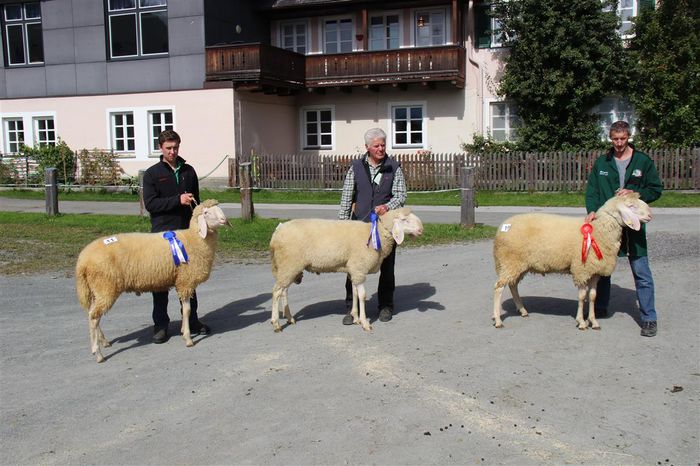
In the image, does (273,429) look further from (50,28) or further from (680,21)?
(50,28)

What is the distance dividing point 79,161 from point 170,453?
27103 mm

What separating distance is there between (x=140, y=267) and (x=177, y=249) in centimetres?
41

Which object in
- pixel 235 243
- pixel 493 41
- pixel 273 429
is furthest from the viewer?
pixel 493 41

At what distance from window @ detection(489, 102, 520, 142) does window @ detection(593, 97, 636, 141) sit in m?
3.19

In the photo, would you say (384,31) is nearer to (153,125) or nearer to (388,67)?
(388,67)

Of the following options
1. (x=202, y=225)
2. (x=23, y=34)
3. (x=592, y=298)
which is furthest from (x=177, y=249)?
(x=23, y=34)

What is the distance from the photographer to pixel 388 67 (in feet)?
90.9

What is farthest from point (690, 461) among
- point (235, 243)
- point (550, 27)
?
point (550, 27)

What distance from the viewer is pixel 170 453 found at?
4.49 meters

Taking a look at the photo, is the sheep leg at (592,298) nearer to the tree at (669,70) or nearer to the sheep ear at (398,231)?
the sheep ear at (398,231)

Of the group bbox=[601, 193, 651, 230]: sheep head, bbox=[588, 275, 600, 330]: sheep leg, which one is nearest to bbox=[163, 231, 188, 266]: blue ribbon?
bbox=[588, 275, 600, 330]: sheep leg

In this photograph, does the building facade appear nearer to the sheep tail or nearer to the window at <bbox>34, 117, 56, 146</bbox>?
the window at <bbox>34, 117, 56, 146</bbox>

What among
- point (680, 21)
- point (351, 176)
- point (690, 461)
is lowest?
point (690, 461)

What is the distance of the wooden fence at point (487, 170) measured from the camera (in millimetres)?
22406
